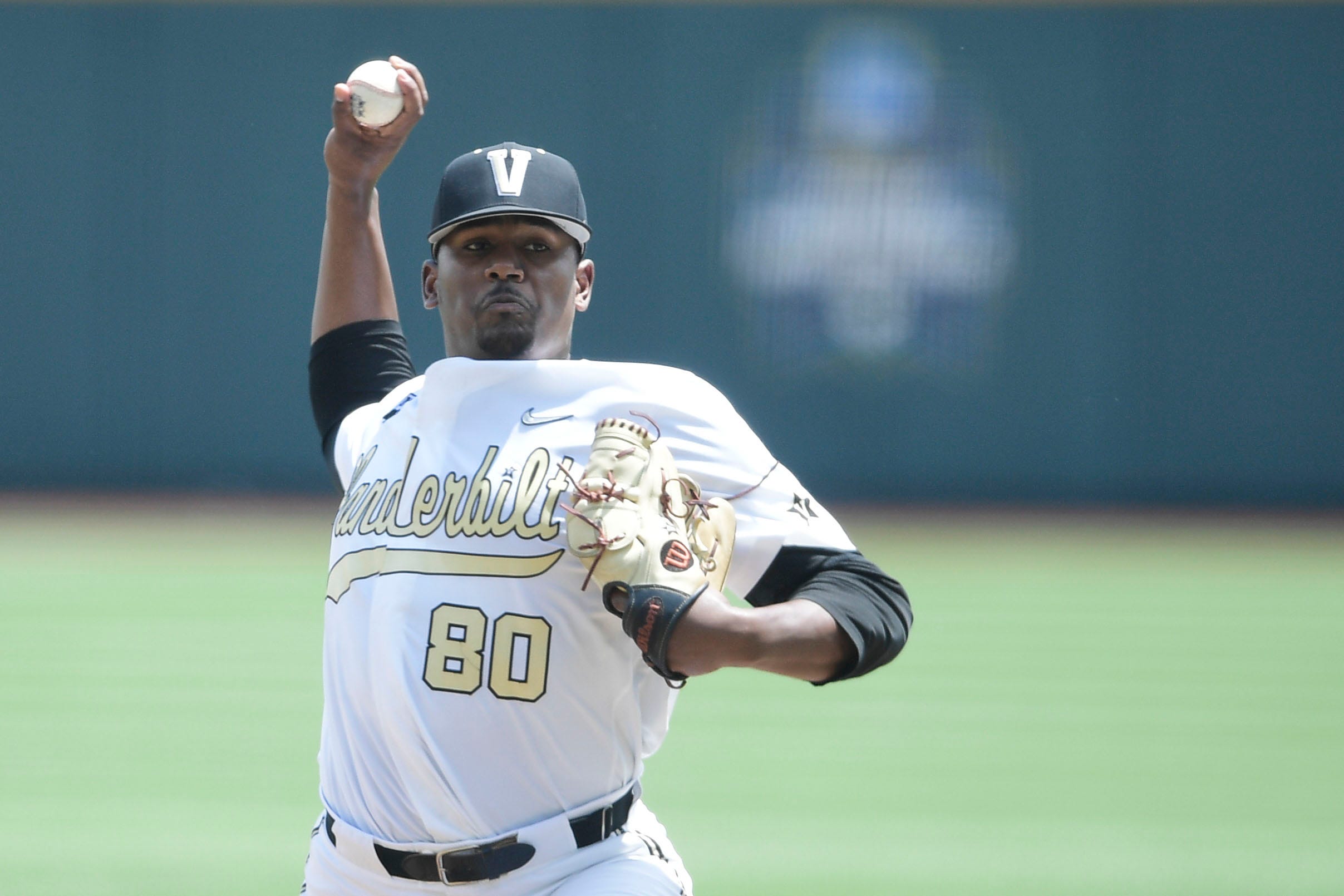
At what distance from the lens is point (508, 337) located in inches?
108

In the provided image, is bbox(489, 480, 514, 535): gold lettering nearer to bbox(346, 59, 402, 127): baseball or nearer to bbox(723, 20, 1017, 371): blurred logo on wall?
bbox(346, 59, 402, 127): baseball

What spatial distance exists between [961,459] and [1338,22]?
540 centimetres

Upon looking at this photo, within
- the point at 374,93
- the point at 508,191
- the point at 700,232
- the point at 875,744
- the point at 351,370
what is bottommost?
the point at 875,744

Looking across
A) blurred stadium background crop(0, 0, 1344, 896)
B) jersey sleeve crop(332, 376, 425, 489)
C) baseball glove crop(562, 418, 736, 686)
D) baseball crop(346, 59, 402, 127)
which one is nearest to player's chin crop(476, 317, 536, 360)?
jersey sleeve crop(332, 376, 425, 489)

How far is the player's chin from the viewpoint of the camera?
108 inches

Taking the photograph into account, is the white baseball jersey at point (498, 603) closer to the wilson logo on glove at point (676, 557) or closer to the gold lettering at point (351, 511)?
the gold lettering at point (351, 511)

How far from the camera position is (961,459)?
52.2ft

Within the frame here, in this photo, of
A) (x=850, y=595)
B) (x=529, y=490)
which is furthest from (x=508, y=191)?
(x=850, y=595)

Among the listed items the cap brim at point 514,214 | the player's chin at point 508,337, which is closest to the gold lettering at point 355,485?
the player's chin at point 508,337

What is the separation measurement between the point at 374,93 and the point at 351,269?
0.35m

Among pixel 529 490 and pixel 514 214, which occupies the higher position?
pixel 514 214

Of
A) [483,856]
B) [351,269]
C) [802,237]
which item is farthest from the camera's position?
[802,237]

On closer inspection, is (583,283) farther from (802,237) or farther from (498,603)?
(802,237)

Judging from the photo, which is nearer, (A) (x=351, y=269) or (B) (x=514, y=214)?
(B) (x=514, y=214)
